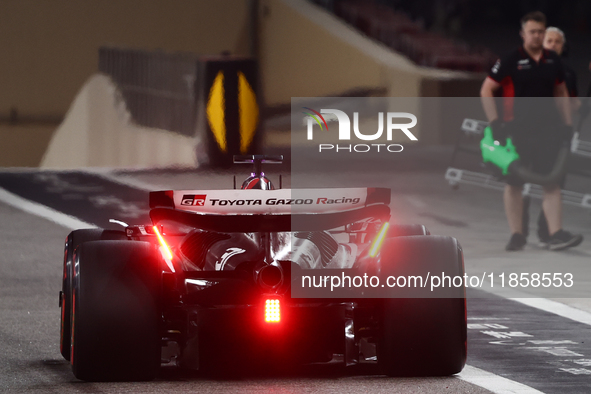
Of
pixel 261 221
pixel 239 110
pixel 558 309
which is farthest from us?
pixel 239 110

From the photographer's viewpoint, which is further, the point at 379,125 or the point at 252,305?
the point at 379,125

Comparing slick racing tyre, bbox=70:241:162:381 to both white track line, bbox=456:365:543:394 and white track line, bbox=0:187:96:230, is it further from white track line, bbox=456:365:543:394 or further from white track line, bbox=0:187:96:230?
white track line, bbox=0:187:96:230

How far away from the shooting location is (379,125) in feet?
69.3

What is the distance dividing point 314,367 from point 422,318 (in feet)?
2.39

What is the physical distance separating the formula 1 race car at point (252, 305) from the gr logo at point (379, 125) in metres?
14.1

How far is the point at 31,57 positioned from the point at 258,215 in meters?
19.8

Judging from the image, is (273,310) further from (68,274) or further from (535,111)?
(535,111)

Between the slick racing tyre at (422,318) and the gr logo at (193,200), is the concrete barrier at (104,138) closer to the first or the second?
the gr logo at (193,200)

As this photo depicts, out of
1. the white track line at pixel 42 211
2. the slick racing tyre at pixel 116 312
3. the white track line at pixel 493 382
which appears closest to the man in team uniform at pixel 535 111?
the white track line at pixel 42 211

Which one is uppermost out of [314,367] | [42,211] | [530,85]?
[530,85]

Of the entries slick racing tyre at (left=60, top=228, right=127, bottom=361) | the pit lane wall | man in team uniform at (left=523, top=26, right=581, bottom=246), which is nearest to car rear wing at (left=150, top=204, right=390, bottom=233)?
slick racing tyre at (left=60, top=228, right=127, bottom=361)

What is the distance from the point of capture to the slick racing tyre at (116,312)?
6.01 m

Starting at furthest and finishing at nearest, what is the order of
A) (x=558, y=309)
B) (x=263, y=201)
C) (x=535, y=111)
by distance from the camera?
1. (x=535, y=111)
2. (x=558, y=309)
3. (x=263, y=201)

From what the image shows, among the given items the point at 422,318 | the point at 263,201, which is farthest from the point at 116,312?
the point at 422,318
